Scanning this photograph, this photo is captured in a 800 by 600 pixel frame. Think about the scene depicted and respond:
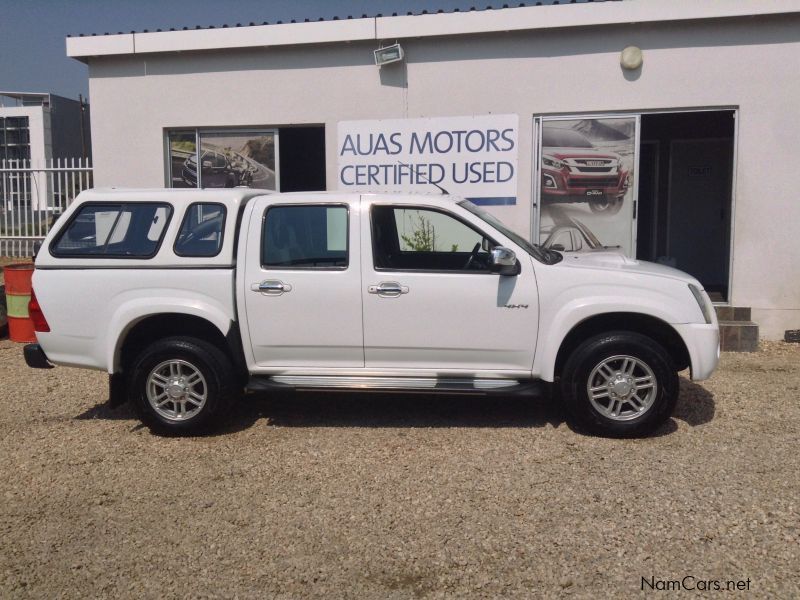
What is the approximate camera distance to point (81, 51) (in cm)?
1052

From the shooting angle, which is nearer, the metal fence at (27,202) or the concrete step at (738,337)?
the concrete step at (738,337)

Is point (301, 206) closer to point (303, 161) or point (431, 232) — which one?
point (431, 232)

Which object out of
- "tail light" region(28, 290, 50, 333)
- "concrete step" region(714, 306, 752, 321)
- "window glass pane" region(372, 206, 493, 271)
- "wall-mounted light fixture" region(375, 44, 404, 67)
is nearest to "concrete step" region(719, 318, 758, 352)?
"concrete step" region(714, 306, 752, 321)

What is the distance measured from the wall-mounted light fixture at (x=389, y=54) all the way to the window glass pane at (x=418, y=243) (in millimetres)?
3228

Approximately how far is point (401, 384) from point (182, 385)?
1.70m

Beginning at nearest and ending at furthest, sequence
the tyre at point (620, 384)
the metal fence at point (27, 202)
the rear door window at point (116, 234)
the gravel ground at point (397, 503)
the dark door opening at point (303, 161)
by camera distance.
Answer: the gravel ground at point (397, 503)
the tyre at point (620, 384)
the rear door window at point (116, 234)
the dark door opening at point (303, 161)
the metal fence at point (27, 202)

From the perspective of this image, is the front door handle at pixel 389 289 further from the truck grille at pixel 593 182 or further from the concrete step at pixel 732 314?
the concrete step at pixel 732 314

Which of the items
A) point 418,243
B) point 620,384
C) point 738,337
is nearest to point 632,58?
point 738,337

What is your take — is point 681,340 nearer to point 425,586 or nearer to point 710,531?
point 710,531

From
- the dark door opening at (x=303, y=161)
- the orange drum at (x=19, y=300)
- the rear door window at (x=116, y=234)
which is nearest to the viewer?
the rear door window at (x=116, y=234)

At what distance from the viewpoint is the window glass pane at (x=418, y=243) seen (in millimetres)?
5750

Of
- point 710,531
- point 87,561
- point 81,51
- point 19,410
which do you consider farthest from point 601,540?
point 81,51

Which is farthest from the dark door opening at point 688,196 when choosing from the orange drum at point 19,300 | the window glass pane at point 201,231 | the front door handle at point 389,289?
the orange drum at point 19,300

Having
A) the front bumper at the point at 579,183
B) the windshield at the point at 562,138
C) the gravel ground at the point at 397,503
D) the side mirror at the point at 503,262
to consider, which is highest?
the windshield at the point at 562,138
